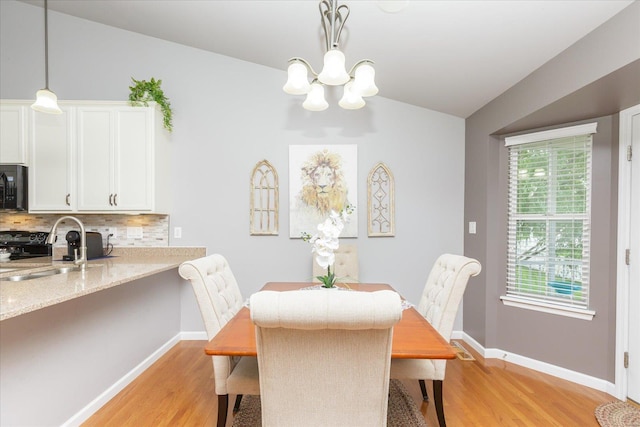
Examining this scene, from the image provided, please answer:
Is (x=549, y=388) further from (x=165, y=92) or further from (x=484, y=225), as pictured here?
(x=165, y=92)

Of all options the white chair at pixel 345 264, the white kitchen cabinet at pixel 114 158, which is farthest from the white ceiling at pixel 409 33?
the white chair at pixel 345 264

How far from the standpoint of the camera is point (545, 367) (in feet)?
8.16

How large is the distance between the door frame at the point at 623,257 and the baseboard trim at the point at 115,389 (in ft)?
11.8

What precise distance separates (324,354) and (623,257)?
2473mm

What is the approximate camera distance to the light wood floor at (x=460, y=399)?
1881 millimetres

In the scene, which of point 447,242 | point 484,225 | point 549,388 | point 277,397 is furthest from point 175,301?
point 549,388

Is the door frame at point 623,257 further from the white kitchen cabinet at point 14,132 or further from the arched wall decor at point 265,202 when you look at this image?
the white kitchen cabinet at point 14,132

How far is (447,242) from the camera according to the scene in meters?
3.13

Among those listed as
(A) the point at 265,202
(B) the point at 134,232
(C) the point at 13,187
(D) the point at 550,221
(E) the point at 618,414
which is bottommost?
(E) the point at 618,414

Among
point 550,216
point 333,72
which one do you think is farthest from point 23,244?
point 550,216

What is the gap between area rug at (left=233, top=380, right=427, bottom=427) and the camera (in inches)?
72.1

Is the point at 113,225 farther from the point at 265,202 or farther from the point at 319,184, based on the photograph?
the point at 319,184

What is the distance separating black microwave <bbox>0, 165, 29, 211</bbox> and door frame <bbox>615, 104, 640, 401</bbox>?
4836 mm

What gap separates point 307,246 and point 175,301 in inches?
57.5
